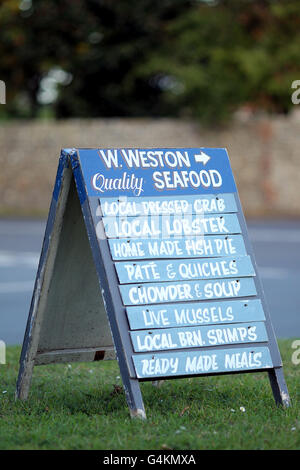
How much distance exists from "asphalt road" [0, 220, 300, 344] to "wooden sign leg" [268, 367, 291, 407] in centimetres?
300

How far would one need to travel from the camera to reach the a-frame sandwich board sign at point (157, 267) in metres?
5.14

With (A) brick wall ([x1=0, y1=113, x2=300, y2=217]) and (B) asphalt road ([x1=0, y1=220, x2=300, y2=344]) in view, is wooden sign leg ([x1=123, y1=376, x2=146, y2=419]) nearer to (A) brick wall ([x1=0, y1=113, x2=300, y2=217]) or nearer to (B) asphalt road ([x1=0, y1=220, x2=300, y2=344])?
(B) asphalt road ([x1=0, y1=220, x2=300, y2=344])

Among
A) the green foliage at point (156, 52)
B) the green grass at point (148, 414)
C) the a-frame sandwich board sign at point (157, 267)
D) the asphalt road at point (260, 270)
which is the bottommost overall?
the green grass at point (148, 414)

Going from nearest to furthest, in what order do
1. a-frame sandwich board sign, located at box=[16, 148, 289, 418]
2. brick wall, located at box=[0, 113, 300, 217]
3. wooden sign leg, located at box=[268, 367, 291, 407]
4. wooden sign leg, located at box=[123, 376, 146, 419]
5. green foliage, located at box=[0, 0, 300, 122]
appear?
wooden sign leg, located at box=[123, 376, 146, 419], a-frame sandwich board sign, located at box=[16, 148, 289, 418], wooden sign leg, located at box=[268, 367, 291, 407], brick wall, located at box=[0, 113, 300, 217], green foliage, located at box=[0, 0, 300, 122]

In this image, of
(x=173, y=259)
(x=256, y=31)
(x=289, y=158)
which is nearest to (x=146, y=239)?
(x=173, y=259)

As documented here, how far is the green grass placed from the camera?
457 cm

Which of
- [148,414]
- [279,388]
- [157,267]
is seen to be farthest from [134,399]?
[279,388]

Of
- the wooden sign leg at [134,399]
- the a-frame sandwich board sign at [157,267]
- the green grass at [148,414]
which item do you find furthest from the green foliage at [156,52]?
the wooden sign leg at [134,399]

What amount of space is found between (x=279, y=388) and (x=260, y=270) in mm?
7926

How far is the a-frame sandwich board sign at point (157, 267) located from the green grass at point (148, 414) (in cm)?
22

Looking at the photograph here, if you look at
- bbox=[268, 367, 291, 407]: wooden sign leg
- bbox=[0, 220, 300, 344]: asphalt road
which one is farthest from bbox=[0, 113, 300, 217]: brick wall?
bbox=[268, 367, 291, 407]: wooden sign leg

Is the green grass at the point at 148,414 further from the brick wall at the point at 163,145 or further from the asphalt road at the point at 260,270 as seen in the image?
the brick wall at the point at 163,145
